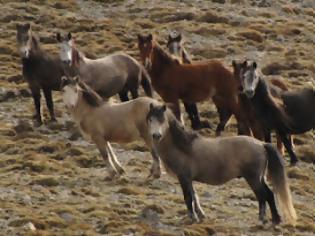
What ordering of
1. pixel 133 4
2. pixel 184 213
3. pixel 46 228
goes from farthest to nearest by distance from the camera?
pixel 133 4
pixel 184 213
pixel 46 228

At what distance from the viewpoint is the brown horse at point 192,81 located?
22.0 m

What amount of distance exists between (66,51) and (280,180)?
7.75 meters

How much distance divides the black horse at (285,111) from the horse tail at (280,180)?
11.9 ft

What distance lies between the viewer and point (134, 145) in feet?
71.9

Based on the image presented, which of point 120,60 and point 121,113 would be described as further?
point 120,60

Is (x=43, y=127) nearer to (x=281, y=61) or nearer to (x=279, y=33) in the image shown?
(x=281, y=61)

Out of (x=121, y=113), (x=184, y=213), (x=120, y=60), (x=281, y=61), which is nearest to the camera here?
(x=184, y=213)

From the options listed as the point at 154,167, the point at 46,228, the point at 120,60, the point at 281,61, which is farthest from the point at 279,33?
the point at 46,228

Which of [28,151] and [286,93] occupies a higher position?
[286,93]

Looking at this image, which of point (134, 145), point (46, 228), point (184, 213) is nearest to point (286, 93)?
point (134, 145)

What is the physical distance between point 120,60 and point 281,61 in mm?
12948

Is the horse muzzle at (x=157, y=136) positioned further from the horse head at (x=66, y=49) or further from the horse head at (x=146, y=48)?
the horse head at (x=66, y=49)

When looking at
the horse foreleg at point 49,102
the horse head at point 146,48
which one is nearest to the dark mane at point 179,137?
the horse head at point 146,48

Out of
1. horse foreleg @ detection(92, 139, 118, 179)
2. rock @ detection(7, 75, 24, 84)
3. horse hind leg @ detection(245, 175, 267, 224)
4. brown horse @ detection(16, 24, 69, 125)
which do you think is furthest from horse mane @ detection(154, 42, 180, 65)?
rock @ detection(7, 75, 24, 84)
